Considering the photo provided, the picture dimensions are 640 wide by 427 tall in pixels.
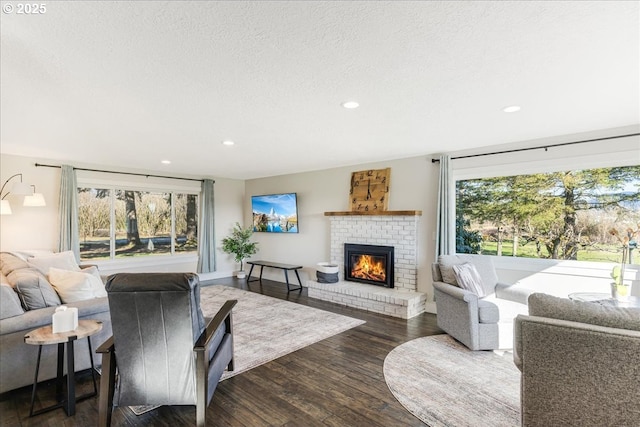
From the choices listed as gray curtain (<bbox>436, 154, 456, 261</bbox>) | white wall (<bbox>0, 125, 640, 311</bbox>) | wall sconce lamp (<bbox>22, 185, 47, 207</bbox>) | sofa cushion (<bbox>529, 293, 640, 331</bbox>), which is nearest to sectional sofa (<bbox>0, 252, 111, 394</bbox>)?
wall sconce lamp (<bbox>22, 185, 47, 207</bbox>)

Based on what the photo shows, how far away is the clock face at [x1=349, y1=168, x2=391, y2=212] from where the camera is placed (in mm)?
5352

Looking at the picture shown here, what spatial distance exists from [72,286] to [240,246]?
14.4ft

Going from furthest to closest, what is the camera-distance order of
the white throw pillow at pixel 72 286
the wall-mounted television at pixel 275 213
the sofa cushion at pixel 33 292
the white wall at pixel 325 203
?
the wall-mounted television at pixel 275 213, the white wall at pixel 325 203, the white throw pillow at pixel 72 286, the sofa cushion at pixel 33 292

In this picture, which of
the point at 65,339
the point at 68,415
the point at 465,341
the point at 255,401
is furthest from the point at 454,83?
the point at 68,415

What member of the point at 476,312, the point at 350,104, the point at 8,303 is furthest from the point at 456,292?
the point at 8,303

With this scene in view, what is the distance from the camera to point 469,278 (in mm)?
3682

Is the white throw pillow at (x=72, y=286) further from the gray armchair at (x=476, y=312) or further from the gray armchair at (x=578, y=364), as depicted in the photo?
the gray armchair at (x=476, y=312)

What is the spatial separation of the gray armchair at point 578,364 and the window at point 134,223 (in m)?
6.68

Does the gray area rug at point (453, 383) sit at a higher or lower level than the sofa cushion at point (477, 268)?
lower

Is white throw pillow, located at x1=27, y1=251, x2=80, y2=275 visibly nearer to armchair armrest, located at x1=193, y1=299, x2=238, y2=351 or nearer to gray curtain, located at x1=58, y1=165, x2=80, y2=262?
gray curtain, located at x1=58, y1=165, x2=80, y2=262

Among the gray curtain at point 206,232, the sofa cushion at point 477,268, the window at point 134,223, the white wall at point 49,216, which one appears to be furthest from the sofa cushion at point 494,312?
the window at point 134,223

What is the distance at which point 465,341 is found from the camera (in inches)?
134

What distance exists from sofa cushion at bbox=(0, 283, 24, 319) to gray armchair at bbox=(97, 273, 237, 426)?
112cm

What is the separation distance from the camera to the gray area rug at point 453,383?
2.26 meters
